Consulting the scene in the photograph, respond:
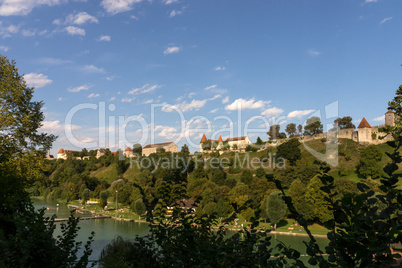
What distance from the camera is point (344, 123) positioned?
9281 centimetres

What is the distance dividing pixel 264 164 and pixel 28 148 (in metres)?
74.1

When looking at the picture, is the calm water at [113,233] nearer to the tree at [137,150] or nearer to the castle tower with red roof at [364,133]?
the castle tower with red roof at [364,133]

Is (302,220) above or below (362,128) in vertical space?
below

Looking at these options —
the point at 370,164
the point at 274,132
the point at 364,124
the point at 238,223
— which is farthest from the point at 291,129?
the point at 238,223

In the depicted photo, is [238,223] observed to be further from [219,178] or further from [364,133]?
[364,133]

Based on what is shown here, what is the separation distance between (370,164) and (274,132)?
168 feet

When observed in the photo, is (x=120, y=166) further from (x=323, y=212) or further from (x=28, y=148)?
(x=28, y=148)

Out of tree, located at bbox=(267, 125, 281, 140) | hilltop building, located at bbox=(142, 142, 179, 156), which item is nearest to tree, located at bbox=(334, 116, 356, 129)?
tree, located at bbox=(267, 125, 281, 140)

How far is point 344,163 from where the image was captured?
239 ft

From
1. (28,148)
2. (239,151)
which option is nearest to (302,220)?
(28,148)

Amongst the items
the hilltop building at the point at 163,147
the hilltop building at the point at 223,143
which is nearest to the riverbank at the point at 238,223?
the hilltop building at the point at 223,143

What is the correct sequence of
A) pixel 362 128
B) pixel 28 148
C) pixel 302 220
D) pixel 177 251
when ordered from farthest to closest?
pixel 362 128 < pixel 28 148 < pixel 177 251 < pixel 302 220

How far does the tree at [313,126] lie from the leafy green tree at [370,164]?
1352 inches

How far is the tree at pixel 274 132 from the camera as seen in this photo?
11169cm
